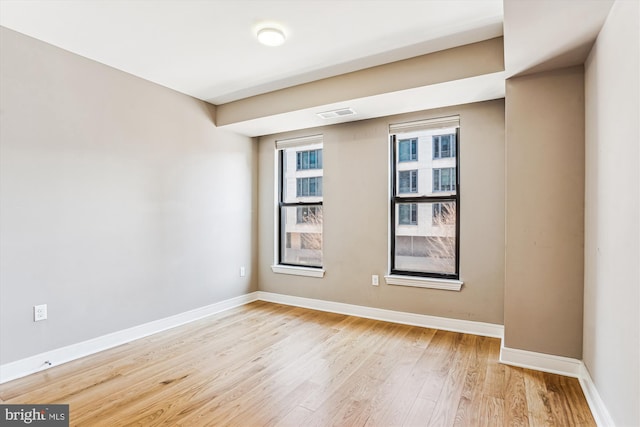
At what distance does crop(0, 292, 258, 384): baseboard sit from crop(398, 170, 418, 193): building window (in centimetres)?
265

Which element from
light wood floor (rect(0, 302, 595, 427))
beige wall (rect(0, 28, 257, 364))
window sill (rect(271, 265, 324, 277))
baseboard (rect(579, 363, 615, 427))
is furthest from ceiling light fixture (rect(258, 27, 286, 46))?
baseboard (rect(579, 363, 615, 427))

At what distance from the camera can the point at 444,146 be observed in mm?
3566

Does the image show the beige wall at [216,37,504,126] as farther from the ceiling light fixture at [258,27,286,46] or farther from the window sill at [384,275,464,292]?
the window sill at [384,275,464,292]

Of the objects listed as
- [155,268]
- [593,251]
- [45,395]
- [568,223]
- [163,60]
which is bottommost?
[45,395]

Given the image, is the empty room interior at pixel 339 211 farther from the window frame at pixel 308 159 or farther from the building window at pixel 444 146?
the window frame at pixel 308 159

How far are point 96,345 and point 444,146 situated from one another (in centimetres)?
391

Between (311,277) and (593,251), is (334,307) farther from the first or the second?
(593,251)

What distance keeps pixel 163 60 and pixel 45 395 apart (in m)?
2.74

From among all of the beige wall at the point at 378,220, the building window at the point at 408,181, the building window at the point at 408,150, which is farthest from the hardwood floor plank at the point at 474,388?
the building window at the point at 408,150

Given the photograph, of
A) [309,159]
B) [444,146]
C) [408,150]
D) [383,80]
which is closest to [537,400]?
[444,146]

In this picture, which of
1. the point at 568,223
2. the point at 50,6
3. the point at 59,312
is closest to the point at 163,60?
the point at 50,6

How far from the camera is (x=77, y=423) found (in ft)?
6.18

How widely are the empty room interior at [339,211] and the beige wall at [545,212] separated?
15 millimetres

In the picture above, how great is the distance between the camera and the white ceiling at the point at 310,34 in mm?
2096
